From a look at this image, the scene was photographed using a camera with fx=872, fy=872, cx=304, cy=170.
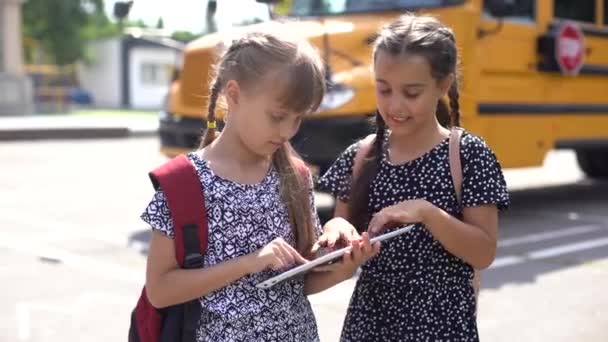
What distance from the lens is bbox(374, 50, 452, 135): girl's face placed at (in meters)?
1.88

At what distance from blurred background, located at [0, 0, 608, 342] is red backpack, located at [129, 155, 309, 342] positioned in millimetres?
341

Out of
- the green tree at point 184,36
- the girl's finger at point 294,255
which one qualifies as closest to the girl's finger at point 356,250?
the girl's finger at point 294,255

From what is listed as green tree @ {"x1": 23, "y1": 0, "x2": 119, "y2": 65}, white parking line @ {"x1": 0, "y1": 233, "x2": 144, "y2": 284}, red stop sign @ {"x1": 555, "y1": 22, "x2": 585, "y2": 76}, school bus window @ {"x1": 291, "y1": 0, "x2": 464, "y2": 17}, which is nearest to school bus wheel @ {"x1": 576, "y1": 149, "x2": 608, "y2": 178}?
red stop sign @ {"x1": 555, "y1": 22, "x2": 585, "y2": 76}

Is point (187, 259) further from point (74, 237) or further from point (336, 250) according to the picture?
point (74, 237)

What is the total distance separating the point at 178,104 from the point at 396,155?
196 inches

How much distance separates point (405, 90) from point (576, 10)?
18.6ft

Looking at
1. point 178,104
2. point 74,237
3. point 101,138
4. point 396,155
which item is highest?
point 396,155

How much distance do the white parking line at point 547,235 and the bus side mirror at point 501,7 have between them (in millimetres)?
1564

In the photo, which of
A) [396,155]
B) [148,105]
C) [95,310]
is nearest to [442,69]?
[396,155]

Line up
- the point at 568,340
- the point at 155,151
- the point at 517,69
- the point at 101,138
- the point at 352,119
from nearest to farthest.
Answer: the point at 568,340
the point at 352,119
the point at 517,69
the point at 155,151
the point at 101,138

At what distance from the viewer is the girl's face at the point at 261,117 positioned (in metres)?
1.69

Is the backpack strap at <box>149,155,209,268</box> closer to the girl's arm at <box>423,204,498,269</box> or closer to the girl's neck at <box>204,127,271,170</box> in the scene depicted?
the girl's neck at <box>204,127,271,170</box>

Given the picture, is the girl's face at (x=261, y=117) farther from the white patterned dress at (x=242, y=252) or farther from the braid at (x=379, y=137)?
the braid at (x=379, y=137)

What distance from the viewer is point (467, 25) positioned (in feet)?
19.8
